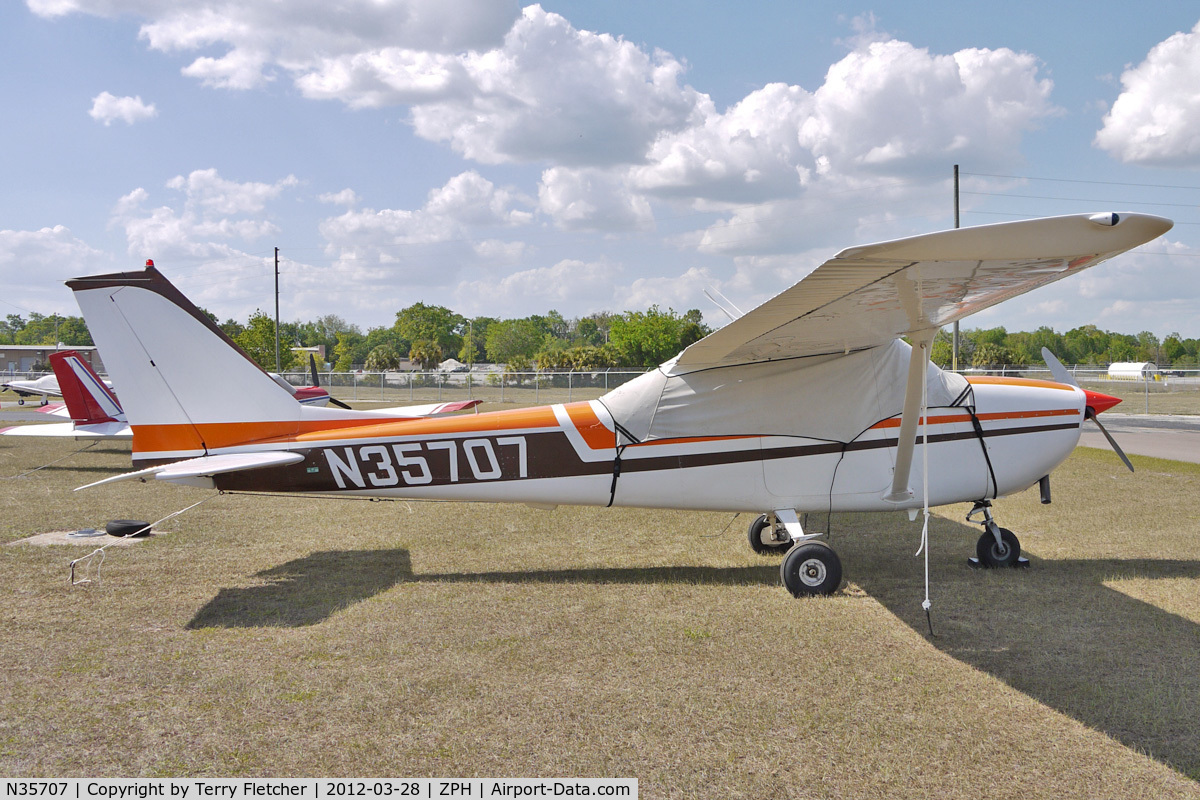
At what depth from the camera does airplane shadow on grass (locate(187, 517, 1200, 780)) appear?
4.11 meters

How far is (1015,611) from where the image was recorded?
5738 mm

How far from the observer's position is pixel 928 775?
3.41 metres

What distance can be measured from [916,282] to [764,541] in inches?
161

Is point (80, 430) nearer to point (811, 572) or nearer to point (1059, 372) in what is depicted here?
point (811, 572)

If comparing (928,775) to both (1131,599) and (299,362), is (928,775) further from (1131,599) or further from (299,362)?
(299,362)

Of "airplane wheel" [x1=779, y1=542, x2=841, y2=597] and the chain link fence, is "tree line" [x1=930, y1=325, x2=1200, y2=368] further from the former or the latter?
"airplane wheel" [x1=779, y1=542, x2=841, y2=597]

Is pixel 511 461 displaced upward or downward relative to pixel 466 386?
downward

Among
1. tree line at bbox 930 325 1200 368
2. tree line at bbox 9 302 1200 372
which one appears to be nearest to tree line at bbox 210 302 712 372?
tree line at bbox 9 302 1200 372

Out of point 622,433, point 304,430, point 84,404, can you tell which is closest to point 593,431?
point 622,433

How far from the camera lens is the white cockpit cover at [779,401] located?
6672 millimetres

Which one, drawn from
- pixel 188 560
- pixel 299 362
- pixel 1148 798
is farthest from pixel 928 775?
pixel 299 362

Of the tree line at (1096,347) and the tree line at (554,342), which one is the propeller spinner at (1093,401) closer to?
the tree line at (554,342)

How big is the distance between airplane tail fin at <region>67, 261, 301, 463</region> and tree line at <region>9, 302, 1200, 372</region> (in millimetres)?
4350

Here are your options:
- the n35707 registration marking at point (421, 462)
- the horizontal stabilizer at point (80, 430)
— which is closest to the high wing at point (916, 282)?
the n35707 registration marking at point (421, 462)
